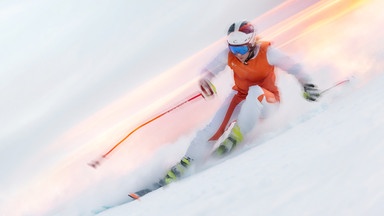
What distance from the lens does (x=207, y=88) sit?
3240 mm

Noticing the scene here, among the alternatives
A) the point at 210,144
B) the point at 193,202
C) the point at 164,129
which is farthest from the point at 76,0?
the point at 193,202

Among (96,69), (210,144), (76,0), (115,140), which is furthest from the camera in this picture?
(76,0)

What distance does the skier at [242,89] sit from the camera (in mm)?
3131

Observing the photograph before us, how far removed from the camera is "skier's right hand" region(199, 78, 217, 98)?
3227mm

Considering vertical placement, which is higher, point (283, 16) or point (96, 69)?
point (96, 69)

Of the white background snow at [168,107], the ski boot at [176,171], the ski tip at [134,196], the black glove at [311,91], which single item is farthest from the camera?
the black glove at [311,91]

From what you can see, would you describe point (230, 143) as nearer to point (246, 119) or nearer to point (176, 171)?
point (246, 119)

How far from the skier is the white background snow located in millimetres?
117

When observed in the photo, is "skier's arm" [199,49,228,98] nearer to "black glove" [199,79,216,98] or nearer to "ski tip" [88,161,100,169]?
"black glove" [199,79,216,98]

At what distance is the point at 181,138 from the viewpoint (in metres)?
3.58

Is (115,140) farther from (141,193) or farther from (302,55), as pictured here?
(302,55)

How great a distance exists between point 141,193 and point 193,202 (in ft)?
2.00

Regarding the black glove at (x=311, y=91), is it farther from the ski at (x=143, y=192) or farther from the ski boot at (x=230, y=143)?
the ski at (x=143, y=192)

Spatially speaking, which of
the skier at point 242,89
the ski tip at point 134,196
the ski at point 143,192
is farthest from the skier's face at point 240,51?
the ski tip at point 134,196
